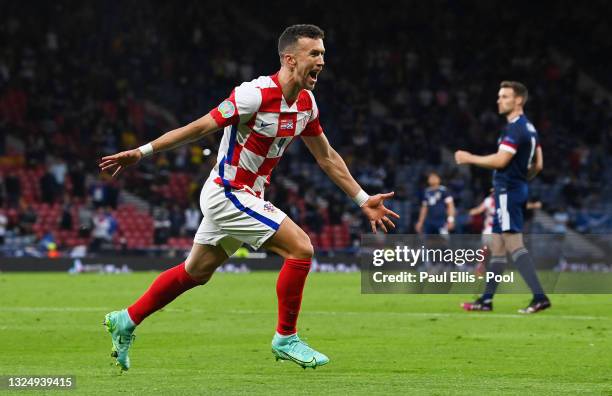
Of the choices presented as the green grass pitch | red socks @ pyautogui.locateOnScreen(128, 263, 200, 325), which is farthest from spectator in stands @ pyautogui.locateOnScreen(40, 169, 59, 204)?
red socks @ pyautogui.locateOnScreen(128, 263, 200, 325)

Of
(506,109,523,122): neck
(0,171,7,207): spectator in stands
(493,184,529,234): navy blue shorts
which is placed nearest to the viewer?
(493,184,529,234): navy blue shorts

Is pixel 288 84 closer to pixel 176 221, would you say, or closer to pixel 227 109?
pixel 227 109

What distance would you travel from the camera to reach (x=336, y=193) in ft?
107

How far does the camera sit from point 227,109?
7969 mm

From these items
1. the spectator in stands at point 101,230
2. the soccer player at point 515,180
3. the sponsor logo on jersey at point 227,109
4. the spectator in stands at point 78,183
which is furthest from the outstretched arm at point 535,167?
the spectator in stands at point 78,183

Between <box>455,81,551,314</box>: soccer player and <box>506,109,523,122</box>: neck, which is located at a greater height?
<box>506,109,523,122</box>: neck

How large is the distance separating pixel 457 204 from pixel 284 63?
24.0 meters

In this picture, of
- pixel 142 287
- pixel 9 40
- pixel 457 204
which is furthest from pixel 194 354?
pixel 9 40

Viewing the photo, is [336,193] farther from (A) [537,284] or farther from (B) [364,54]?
(A) [537,284]

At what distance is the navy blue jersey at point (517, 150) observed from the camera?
13.9 m

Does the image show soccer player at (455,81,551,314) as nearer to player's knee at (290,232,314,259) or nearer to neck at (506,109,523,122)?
neck at (506,109,523,122)

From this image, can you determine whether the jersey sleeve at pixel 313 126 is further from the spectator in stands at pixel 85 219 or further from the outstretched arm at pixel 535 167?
the spectator in stands at pixel 85 219

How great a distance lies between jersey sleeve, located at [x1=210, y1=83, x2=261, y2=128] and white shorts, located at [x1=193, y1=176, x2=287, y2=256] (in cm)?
52

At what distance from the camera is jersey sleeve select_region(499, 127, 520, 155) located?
546 inches
